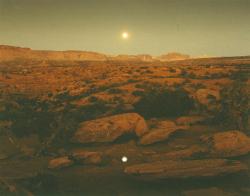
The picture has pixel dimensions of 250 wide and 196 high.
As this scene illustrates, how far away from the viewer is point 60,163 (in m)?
6.47

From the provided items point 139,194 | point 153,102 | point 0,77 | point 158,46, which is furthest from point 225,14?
point 0,77

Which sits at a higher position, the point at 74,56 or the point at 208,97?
the point at 74,56

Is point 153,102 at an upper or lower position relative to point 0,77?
lower

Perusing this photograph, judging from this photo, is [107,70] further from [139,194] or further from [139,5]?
[139,194]

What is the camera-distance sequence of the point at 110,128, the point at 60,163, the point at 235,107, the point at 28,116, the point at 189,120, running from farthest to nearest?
the point at 235,107 → the point at 189,120 → the point at 110,128 → the point at 28,116 → the point at 60,163

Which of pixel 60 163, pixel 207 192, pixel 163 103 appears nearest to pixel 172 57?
pixel 163 103

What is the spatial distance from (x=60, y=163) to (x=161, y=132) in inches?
70.7

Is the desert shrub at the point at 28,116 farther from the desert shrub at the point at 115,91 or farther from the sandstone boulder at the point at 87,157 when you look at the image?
the desert shrub at the point at 115,91

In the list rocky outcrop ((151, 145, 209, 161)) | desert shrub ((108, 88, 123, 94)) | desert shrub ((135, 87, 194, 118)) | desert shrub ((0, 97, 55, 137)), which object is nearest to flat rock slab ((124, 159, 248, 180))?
rocky outcrop ((151, 145, 209, 161))

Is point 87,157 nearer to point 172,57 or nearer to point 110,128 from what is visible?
point 110,128

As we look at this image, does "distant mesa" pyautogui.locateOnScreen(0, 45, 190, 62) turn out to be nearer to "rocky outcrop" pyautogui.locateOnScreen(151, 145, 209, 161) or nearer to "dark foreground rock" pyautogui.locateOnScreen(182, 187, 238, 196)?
"rocky outcrop" pyautogui.locateOnScreen(151, 145, 209, 161)

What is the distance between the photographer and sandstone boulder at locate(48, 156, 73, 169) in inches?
255

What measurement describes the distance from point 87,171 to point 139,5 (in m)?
3.08

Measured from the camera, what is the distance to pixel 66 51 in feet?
23.1
